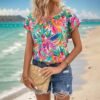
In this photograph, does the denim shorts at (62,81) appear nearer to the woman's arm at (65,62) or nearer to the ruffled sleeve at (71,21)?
the woman's arm at (65,62)

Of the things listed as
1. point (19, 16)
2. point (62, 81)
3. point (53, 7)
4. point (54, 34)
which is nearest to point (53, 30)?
point (54, 34)

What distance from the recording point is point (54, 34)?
2041 mm

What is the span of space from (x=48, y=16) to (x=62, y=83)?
379 mm

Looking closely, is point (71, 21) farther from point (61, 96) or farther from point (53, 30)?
point (61, 96)

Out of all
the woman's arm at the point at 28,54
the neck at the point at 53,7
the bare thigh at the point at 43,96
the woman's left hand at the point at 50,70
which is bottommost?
the bare thigh at the point at 43,96

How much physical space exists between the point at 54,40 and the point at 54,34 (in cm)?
3

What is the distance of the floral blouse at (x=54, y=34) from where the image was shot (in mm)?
2043

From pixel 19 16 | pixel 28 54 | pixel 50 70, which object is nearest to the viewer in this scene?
pixel 50 70

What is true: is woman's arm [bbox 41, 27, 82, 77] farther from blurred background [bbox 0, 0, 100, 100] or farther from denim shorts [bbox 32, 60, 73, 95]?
blurred background [bbox 0, 0, 100, 100]

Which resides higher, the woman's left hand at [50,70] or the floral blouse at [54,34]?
the floral blouse at [54,34]

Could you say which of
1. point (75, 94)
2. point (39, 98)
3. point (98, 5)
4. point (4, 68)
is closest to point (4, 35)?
point (98, 5)

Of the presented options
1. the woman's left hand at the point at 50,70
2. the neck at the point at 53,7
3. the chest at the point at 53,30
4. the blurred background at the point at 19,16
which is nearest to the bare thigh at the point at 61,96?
the woman's left hand at the point at 50,70

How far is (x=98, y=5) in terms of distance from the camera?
48.9 ft

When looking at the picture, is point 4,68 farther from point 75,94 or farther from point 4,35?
→ point 4,35
